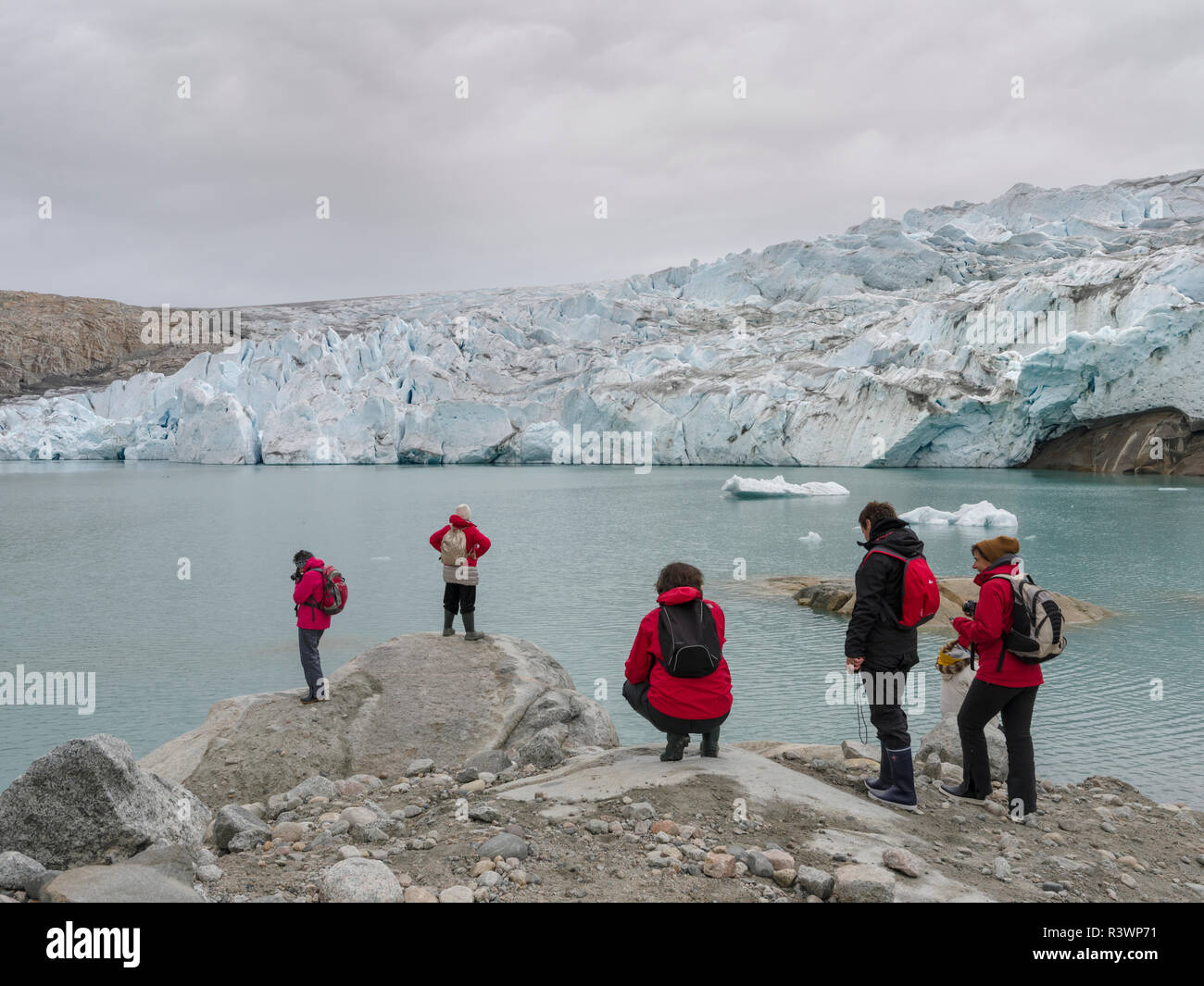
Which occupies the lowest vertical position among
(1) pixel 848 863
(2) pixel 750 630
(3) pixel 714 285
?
(2) pixel 750 630

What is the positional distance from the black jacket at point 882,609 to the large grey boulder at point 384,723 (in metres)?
2.65

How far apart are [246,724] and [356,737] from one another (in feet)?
2.95

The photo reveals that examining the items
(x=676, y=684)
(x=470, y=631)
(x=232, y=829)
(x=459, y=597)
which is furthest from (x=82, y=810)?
(x=470, y=631)

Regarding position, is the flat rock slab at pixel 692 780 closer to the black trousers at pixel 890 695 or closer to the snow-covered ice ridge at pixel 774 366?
the black trousers at pixel 890 695

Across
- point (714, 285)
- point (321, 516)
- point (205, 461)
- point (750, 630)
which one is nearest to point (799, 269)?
point (714, 285)

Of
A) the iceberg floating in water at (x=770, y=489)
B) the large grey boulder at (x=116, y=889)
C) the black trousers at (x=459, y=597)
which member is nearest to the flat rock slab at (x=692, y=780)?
the large grey boulder at (x=116, y=889)

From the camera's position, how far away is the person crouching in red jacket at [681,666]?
4441 millimetres

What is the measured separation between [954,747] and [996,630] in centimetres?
189

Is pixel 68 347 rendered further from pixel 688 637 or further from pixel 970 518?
pixel 688 637

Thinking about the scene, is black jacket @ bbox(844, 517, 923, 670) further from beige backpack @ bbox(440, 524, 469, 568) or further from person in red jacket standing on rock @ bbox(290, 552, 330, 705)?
person in red jacket standing on rock @ bbox(290, 552, 330, 705)

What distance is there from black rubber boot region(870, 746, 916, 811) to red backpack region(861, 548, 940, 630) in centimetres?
73

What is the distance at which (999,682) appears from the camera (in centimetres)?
459

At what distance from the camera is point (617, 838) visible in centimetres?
380

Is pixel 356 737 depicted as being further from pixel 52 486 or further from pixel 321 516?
pixel 52 486
